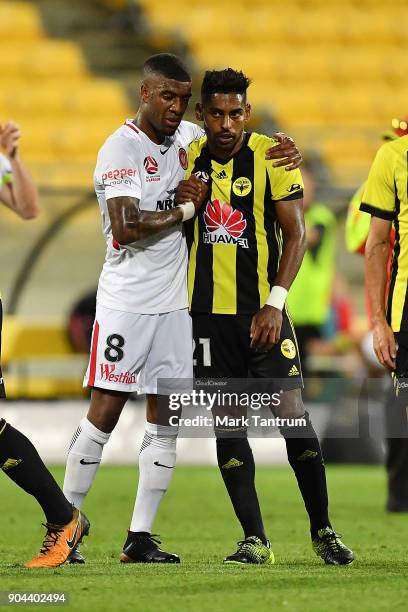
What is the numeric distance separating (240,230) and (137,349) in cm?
58

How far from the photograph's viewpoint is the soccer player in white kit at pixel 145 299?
15.7ft

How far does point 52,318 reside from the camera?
970 cm

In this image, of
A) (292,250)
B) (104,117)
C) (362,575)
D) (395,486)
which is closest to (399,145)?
(292,250)

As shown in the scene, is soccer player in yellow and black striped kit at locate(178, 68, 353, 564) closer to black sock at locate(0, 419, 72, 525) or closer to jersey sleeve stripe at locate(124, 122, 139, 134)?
jersey sleeve stripe at locate(124, 122, 139, 134)

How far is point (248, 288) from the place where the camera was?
485 cm

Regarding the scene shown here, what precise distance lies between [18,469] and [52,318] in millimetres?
5266

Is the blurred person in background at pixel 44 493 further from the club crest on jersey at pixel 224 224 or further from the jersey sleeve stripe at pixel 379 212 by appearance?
the jersey sleeve stripe at pixel 379 212

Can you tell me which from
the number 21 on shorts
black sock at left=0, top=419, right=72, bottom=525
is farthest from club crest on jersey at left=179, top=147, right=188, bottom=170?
black sock at left=0, top=419, right=72, bottom=525

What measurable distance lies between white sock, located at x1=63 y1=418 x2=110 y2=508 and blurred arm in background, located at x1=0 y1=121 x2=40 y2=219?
3.07 feet

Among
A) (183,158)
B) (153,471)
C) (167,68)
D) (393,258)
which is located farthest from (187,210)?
(153,471)

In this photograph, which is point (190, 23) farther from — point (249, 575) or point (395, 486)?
point (249, 575)

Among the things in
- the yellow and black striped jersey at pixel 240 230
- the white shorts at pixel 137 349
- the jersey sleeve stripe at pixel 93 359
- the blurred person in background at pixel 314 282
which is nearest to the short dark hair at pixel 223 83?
the yellow and black striped jersey at pixel 240 230

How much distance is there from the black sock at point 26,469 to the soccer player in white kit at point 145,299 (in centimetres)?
33

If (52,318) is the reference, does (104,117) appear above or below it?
above
